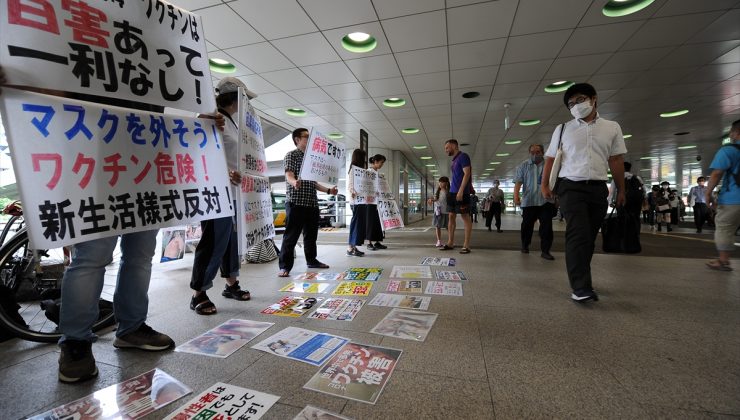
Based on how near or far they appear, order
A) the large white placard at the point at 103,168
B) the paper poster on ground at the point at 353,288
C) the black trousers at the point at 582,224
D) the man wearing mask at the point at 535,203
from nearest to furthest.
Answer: the large white placard at the point at 103,168 < the black trousers at the point at 582,224 < the paper poster on ground at the point at 353,288 < the man wearing mask at the point at 535,203

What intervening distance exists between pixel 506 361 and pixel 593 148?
A: 5.53 ft

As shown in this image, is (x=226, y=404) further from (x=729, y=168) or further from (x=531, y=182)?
(x=729, y=168)

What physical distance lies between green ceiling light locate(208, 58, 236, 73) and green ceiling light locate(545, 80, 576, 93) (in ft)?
18.6

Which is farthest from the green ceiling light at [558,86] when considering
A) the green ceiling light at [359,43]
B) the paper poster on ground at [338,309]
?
the paper poster on ground at [338,309]

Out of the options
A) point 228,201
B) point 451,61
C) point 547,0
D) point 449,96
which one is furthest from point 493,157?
point 228,201

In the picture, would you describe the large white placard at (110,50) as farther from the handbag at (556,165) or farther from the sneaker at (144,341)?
the handbag at (556,165)

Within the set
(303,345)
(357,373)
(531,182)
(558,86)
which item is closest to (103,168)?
(303,345)

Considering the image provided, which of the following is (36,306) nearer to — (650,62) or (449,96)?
(449,96)

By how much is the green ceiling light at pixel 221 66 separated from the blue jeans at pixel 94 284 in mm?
4254

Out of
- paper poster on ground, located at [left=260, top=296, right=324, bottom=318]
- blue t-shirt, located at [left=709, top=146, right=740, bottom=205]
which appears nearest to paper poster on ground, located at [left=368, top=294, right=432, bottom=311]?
paper poster on ground, located at [left=260, top=296, right=324, bottom=318]

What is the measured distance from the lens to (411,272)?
2928 mm

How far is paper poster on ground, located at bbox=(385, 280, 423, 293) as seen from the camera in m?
2.33

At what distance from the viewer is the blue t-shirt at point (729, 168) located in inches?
114

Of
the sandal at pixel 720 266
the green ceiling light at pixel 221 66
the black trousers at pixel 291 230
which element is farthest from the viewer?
the green ceiling light at pixel 221 66
